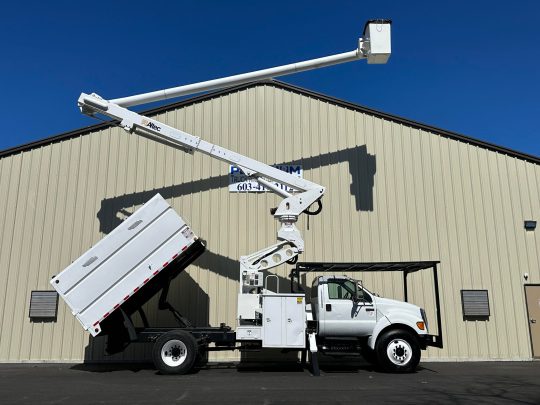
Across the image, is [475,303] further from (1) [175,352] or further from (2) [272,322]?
(1) [175,352]

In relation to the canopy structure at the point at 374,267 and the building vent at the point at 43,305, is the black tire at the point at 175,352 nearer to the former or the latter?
the canopy structure at the point at 374,267

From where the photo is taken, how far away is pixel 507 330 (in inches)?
546

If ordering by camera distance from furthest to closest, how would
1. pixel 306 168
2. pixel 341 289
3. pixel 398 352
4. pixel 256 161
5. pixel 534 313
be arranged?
pixel 306 168, pixel 534 313, pixel 256 161, pixel 341 289, pixel 398 352

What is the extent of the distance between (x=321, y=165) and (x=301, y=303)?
214 inches

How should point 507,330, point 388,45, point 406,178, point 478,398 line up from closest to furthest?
point 478,398 < point 388,45 < point 507,330 < point 406,178

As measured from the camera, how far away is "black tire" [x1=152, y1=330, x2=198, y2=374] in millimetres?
10648

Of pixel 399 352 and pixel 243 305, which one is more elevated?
pixel 243 305

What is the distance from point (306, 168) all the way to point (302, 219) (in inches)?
68.2

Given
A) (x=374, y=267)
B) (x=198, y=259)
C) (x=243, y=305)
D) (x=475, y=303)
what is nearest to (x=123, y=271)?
(x=243, y=305)

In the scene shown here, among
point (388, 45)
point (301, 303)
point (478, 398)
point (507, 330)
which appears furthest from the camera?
point (507, 330)

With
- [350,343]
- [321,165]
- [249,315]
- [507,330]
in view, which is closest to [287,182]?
[321,165]

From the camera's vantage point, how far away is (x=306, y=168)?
48.6 feet

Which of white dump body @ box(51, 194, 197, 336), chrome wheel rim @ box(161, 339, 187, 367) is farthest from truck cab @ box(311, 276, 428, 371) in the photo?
white dump body @ box(51, 194, 197, 336)

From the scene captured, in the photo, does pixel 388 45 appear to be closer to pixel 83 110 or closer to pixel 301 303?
pixel 301 303
